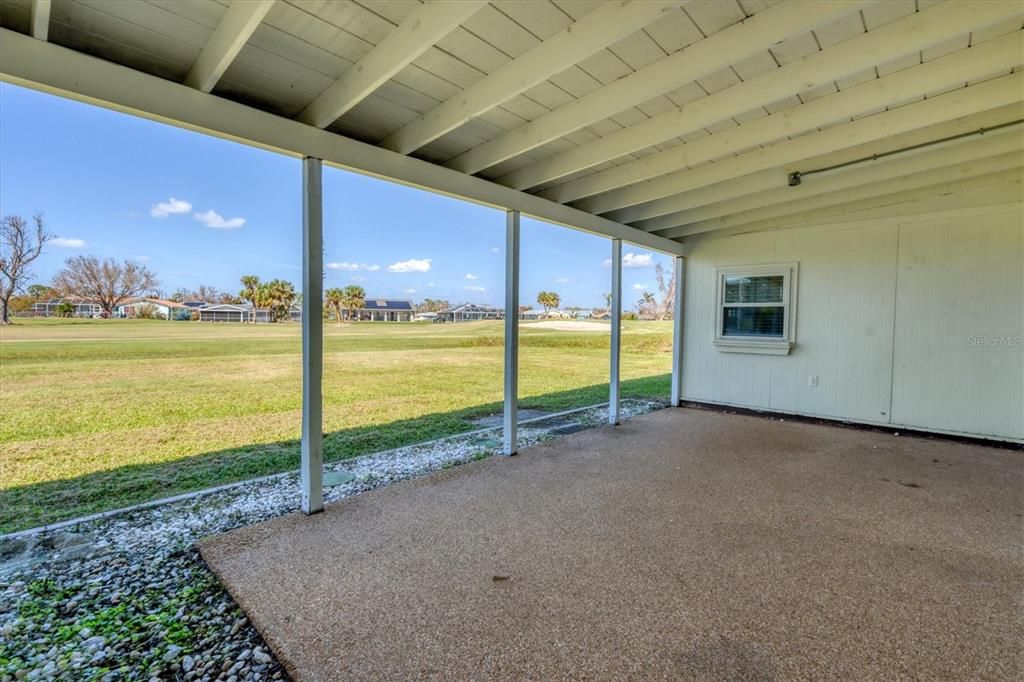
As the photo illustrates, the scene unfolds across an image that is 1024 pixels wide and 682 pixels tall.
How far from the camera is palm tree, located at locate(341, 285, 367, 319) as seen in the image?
19.4 feet

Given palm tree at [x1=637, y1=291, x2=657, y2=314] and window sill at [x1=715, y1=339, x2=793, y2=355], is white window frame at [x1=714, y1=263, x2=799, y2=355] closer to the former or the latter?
window sill at [x1=715, y1=339, x2=793, y2=355]

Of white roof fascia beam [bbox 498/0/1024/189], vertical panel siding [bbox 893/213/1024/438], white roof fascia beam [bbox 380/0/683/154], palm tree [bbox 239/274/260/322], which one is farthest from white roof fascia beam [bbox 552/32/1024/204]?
palm tree [bbox 239/274/260/322]

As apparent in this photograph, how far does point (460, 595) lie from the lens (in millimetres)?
1941

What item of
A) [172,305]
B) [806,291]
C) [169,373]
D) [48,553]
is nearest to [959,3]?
[806,291]

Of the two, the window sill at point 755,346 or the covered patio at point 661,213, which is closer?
the covered patio at point 661,213

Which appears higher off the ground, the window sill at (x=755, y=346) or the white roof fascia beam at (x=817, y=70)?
the white roof fascia beam at (x=817, y=70)

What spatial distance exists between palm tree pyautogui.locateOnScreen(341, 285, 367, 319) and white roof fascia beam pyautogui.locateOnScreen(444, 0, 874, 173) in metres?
3.57

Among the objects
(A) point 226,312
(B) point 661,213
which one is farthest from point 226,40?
(B) point 661,213

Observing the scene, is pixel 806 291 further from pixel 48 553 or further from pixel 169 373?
pixel 169 373

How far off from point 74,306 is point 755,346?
7044mm

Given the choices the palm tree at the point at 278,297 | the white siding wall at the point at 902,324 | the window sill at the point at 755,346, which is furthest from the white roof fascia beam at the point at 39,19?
the window sill at the point at 755,346

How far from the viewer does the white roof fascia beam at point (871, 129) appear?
2.43m

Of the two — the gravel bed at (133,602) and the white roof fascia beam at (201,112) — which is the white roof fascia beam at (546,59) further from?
the gravel bed at (133,602)

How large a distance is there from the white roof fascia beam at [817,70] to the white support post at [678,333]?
3.56m
